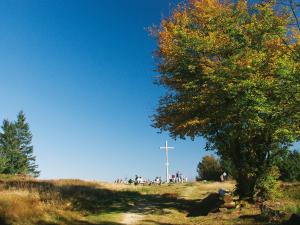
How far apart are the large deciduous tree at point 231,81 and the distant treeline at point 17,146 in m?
77.1

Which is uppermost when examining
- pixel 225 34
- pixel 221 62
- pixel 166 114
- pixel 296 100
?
pixel 225 34

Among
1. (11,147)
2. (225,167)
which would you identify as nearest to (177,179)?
(225,167)

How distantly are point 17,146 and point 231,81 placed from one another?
290 feet

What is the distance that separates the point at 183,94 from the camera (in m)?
29.5

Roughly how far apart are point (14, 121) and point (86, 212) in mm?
88143

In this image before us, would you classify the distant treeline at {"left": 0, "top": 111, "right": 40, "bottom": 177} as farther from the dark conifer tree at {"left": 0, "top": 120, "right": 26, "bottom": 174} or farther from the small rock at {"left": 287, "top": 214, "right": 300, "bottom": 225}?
the small rock at {"left": 287, "top": 214, "right": 300, "bottom": 225}

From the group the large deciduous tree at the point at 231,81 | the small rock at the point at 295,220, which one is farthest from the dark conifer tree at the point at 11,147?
the small rock at the point at 295,220

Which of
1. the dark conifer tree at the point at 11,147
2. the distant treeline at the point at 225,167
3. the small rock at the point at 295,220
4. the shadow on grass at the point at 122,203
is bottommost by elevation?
the small rock at the point at 295,220

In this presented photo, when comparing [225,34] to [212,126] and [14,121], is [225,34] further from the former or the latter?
[14,121]

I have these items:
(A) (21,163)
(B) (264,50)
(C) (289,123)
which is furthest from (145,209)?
(A) (21,163)

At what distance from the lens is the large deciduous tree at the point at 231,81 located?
25.7 metres

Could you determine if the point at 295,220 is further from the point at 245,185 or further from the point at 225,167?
the point at 225,167

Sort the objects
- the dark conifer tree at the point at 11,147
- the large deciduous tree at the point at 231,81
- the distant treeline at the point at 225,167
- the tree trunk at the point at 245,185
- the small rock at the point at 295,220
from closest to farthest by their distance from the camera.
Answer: the small rock at the point at 295,220 → the large deciduous tree at the point at 231,81 → the tree trunk at the point at 245,185 → the distant treeline at the point at 225,167 → the dark conifer tree at the point at 11,147

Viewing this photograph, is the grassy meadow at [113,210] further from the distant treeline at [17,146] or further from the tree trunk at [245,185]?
the distant treeline at [17,146]
